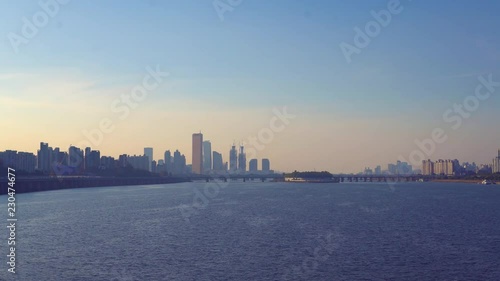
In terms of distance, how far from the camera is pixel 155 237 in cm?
6800

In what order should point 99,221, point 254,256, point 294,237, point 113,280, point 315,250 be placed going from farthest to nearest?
point 99,221 < point 294,237 < point 315,250 < point 254,256 < point 113,280

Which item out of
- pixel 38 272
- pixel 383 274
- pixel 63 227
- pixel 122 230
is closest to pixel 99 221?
pixel 63 227

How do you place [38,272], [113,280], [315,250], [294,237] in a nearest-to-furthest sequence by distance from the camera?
[113,280] → [38,272] → [315,250] → [294,237]

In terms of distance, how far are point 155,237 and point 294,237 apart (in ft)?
58.8

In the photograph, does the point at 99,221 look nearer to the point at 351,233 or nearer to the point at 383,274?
the point at 351,233

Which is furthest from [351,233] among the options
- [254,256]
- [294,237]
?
[254,256]

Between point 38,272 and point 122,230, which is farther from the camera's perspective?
point 122,230

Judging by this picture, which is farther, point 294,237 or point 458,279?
point 294,237

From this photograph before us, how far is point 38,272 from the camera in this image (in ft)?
151

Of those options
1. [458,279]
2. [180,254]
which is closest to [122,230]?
[180,254]

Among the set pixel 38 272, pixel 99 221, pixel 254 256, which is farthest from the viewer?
Answer: pixel 99 221

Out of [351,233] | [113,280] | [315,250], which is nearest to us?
[113,280]

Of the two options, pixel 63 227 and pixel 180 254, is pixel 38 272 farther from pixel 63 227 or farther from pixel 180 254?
pixel 63 227

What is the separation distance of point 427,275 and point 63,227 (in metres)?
55.8
